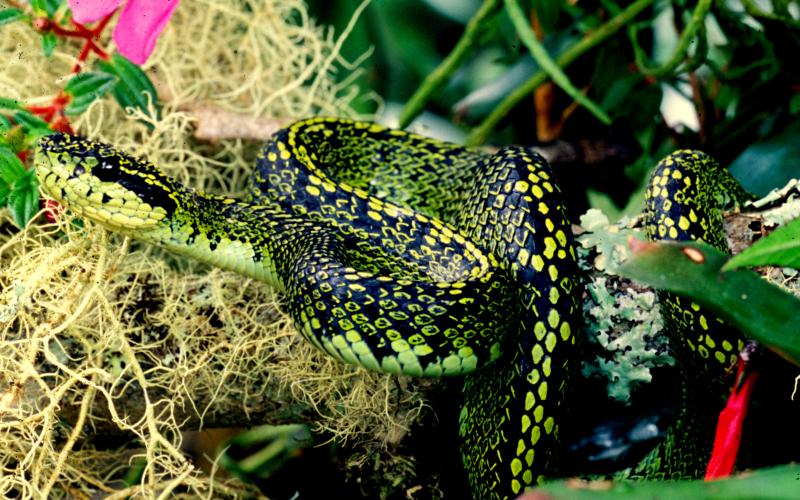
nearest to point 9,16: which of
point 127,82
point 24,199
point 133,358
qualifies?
point 127,82

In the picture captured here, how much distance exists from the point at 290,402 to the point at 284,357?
0.44ft

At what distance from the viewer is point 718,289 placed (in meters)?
0.75

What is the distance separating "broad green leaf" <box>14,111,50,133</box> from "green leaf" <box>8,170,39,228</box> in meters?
0.15

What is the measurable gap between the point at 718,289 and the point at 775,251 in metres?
0.08

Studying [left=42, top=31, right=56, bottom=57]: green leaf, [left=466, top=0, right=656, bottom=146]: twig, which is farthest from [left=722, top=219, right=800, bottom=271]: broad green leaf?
[left=42, top=31, right=56, bottom=57]: green leaf

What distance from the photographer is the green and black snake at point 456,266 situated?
52.6 inches

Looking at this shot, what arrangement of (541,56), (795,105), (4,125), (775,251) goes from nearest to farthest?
(775,251) < (4,125) < (795,105) < (541,56)

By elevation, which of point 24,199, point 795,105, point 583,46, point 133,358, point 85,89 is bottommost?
point 133,358

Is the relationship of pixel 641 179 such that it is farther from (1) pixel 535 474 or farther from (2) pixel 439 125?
(1) pixel 535 474

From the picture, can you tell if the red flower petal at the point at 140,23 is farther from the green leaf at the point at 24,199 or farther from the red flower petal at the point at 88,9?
the green leaf at the point at 24,199

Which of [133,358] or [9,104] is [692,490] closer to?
[133,358]

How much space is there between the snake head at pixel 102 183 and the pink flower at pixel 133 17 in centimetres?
29

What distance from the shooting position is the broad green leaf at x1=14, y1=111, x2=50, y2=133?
1.61 meters

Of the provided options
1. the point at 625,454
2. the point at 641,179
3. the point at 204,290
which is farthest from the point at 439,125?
the point at 625,454
